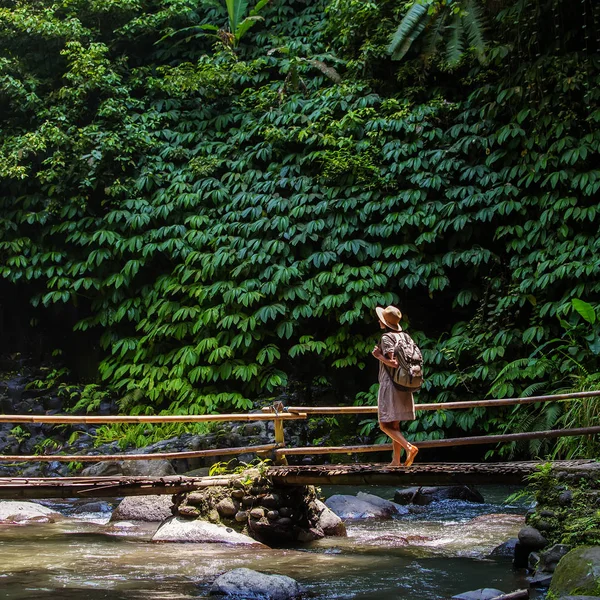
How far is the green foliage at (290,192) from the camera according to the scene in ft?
32.9

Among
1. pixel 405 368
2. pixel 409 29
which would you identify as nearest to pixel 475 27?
pixel 409 29

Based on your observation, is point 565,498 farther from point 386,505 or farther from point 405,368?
point 386,505

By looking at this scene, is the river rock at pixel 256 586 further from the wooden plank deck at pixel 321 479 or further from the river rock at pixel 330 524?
the river rock at pixel 330 524

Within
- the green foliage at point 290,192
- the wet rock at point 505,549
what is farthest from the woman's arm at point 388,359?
the green foliage at point 290,192

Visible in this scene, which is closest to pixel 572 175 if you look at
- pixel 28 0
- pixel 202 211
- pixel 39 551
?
pixel 202 211

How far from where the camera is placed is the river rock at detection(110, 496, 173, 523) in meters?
7.72

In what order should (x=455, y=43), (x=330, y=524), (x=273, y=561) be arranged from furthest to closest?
(x=455, y=43)
(x=330, y=524)
(x=273, y=561)

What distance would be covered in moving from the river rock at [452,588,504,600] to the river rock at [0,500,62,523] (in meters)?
4.72

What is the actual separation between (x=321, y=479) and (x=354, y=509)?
206 centimetres

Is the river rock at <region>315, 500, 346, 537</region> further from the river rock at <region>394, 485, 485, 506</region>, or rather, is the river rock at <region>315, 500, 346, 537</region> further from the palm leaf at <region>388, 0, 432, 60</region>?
the palm leaf at <region>388, 0, 432, 60</region>

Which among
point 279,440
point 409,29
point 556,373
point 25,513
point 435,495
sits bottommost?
point 435,495

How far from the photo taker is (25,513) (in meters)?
8.05

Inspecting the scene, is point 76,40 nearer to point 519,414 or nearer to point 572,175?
point 572,175

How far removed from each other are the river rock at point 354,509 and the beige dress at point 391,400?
7.13 ft
